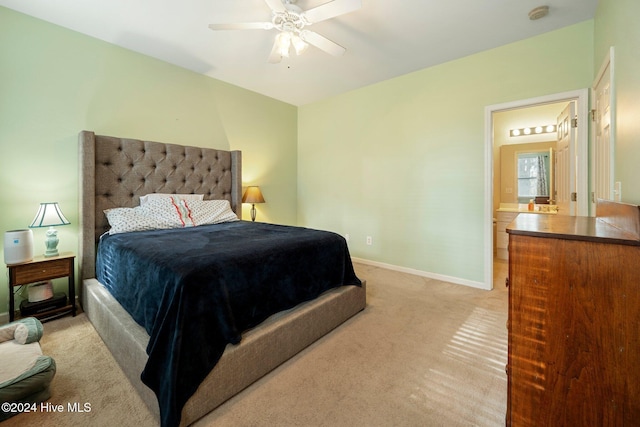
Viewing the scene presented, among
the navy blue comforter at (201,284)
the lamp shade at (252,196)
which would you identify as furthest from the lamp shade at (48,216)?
the lamp shade at (252,196)

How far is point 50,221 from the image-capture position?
2.18 metres

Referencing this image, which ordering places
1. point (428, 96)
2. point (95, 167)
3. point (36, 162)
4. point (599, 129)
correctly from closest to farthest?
point (599, 129)
point (36, 162)
point (95, 167)
point (428, 96)

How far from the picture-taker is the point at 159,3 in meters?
2.12

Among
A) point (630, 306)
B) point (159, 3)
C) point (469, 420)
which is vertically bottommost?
point (469, 420)

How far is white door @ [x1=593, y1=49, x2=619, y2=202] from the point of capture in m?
1.78

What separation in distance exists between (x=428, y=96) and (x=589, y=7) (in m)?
1.44

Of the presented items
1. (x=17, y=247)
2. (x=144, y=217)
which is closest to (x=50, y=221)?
(x=17, y=247)

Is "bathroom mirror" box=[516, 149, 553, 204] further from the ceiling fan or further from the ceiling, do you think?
the ceiling fan

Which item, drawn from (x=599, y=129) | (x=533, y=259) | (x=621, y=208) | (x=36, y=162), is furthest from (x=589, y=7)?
(x=36, y=162)

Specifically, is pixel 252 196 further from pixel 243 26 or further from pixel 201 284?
pixel 201 284

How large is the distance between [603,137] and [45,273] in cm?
448

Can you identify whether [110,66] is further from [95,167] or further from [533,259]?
[533,259]

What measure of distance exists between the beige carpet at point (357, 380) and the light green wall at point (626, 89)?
128 centimetres

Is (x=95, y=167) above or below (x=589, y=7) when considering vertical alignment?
below
